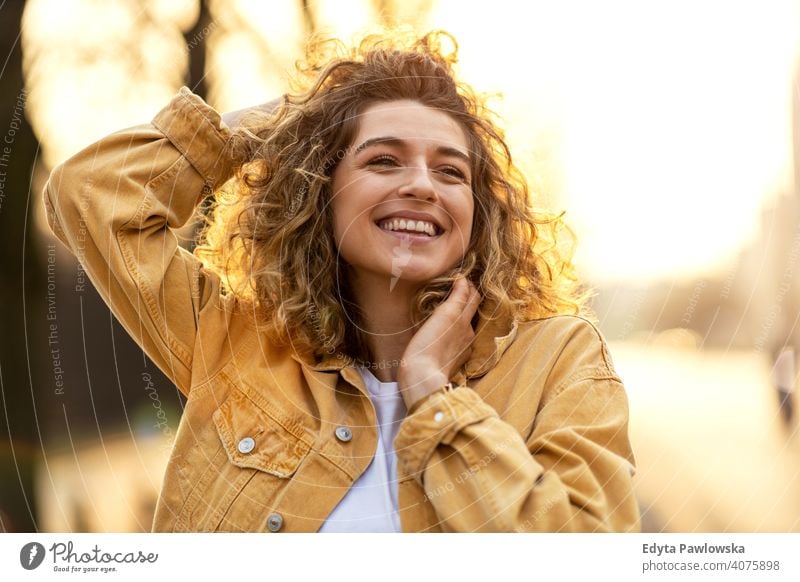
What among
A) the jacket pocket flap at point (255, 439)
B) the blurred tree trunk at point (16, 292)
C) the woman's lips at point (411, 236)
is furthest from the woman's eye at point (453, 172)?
the blurred tree trunk at point (16, 292)

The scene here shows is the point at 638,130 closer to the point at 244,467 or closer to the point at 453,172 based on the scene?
the point at 453,172

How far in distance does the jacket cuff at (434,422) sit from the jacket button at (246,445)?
0.26m

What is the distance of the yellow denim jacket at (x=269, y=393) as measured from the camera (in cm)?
131

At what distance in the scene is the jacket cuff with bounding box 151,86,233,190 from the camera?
1.56 m

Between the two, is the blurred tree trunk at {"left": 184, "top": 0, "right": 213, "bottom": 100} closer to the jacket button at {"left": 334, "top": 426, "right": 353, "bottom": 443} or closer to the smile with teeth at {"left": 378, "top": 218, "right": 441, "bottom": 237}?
the smile with teeth at {"left": 378, "top": 218, "right": 441, "bottom": 237}

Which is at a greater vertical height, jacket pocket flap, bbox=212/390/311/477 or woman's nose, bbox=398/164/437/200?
woman's nose, bbox=398/164/437/200

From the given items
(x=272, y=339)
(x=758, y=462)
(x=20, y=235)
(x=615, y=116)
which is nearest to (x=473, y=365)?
(x=272, y=339)

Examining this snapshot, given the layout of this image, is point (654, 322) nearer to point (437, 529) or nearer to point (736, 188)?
point (736, 188)

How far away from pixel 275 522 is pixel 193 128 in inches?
27.3

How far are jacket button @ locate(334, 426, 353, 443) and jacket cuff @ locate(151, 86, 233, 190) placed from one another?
51 cm

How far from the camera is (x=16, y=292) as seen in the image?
238 cm

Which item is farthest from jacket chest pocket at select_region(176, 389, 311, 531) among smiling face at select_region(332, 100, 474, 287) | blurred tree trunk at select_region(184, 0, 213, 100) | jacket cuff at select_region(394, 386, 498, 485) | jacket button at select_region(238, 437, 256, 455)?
blurred tree trunk at select_region(184, 0, 213, 100)

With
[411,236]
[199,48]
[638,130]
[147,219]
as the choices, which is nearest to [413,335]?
[411,236]
